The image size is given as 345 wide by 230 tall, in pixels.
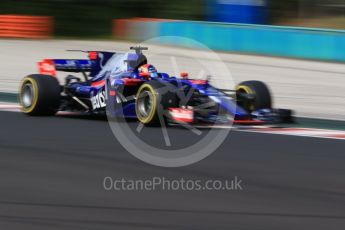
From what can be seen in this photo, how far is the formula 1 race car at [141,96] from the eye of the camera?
9.63 meters

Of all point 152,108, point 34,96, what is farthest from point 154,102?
point 34,96

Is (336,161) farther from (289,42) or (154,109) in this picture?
(289,42)

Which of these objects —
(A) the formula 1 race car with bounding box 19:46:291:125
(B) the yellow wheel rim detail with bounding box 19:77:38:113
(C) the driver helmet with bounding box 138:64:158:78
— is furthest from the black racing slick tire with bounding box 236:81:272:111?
(B) the yellow wheel rim detail with bounding box 19:77:38:113

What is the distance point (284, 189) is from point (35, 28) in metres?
20.5

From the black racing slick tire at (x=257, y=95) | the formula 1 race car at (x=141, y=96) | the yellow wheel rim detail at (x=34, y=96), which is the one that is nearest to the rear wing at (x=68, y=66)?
the formula 1 race car at (x=141, y=96)

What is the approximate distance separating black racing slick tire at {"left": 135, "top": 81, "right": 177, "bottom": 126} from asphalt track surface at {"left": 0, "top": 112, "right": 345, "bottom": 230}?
1.30 ft

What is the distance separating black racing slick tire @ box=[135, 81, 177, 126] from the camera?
950 cm

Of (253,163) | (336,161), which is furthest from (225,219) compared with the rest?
(336,161)

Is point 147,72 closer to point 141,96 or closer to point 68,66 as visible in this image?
point 141,96

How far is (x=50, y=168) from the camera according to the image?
728 centimetres

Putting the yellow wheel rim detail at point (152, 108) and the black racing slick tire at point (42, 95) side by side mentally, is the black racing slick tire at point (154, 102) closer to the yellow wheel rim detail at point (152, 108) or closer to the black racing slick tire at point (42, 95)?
the yellow wheel rim detail at point (152, 108)

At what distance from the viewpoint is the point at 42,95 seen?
10438mm

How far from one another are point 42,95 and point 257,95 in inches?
102

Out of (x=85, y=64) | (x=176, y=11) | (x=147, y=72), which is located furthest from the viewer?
(x=176, y=11)
